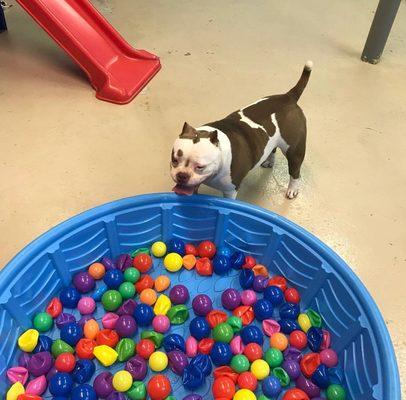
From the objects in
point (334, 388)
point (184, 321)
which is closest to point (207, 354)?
point (184, 321)

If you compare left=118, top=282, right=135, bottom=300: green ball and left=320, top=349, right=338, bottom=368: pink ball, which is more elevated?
left=320, top=349, right=338, bottom=368: pink ball

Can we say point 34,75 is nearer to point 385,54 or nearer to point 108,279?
point 108,279

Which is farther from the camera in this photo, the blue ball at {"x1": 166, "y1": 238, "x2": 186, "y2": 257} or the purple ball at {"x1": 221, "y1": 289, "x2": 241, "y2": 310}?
the blue ball at {"x1": 166, "y1": 238, "x2": 186, "y2": 257}

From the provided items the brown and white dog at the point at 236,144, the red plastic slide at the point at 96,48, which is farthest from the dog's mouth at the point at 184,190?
the red plastic slide at the point at 96,48

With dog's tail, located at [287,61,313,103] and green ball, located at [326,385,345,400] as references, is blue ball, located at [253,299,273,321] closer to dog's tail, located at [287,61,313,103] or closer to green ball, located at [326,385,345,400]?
green ball, located at [326,385,345,400]

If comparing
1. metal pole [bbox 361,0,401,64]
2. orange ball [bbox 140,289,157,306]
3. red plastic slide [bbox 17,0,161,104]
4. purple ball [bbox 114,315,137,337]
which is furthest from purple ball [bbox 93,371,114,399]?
metal pole [bbox 361,0,401,64]

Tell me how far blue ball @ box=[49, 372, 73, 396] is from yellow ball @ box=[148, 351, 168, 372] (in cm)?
18

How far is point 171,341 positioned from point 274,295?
297mm

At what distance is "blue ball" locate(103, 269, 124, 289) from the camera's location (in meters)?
1.17

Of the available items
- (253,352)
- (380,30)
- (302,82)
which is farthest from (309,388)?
(380,30)

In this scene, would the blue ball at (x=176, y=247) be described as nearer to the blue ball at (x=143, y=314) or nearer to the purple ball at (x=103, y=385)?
the blue ball at (x=143, y=314)

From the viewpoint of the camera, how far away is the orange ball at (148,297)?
116 cm

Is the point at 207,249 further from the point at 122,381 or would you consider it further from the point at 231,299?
the point at 122,381

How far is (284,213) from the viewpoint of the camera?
1.38 m
